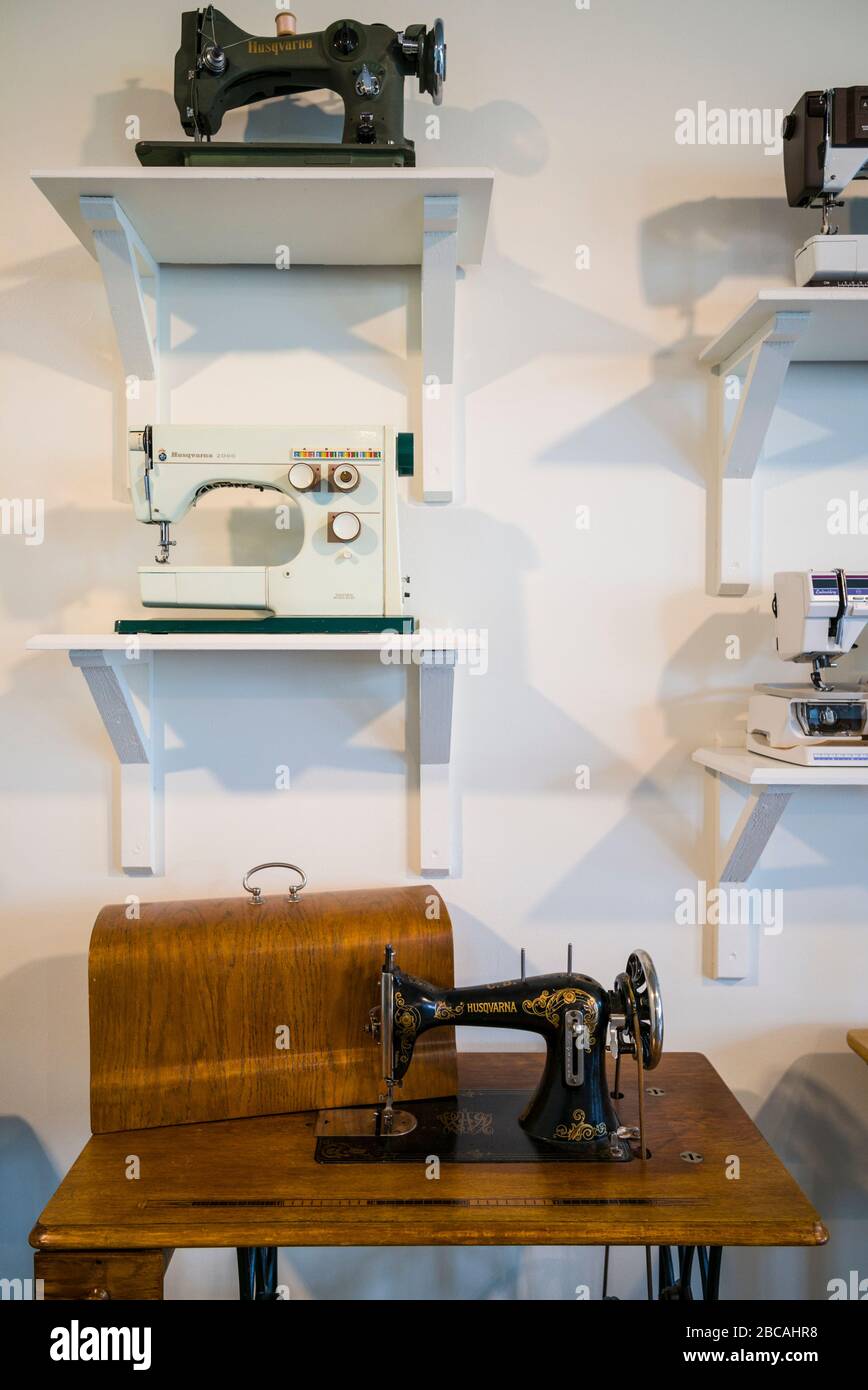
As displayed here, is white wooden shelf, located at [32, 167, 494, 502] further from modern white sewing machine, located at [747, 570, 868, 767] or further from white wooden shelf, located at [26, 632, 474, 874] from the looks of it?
modern white sewing machine, located at [747, 570, 868, 767]

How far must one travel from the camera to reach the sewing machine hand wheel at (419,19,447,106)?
1.60 m

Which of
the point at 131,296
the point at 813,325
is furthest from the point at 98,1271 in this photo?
the point at 813,325

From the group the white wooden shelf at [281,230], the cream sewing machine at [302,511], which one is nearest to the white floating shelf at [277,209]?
the white wooden shelf at [281,230]

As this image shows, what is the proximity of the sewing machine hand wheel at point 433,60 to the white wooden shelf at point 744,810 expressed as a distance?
3.83 ft

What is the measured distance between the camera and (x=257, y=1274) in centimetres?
160

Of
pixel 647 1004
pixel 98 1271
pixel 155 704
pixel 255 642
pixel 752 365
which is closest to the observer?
pixel 98 1271

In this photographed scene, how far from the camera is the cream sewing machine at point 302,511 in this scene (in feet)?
5.16

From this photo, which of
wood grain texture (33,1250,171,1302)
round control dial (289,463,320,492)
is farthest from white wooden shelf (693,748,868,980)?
wood grain texture (33,1250,171,1302)

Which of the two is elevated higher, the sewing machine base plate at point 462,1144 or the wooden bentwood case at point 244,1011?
the wooden bentwood case at point 244,1011

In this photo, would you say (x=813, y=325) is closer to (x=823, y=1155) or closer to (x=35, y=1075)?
(x=823, y=1155)

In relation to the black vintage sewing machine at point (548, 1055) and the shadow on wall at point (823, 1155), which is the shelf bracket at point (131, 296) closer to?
the black vintage sewing machine at point (548, 1055)

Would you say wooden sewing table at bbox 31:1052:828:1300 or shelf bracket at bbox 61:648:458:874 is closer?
wooden sewing table at bbox 31:1052:828:1300

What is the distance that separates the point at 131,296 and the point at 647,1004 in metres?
1.37

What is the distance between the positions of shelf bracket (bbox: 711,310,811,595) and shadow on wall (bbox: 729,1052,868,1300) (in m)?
0.91
